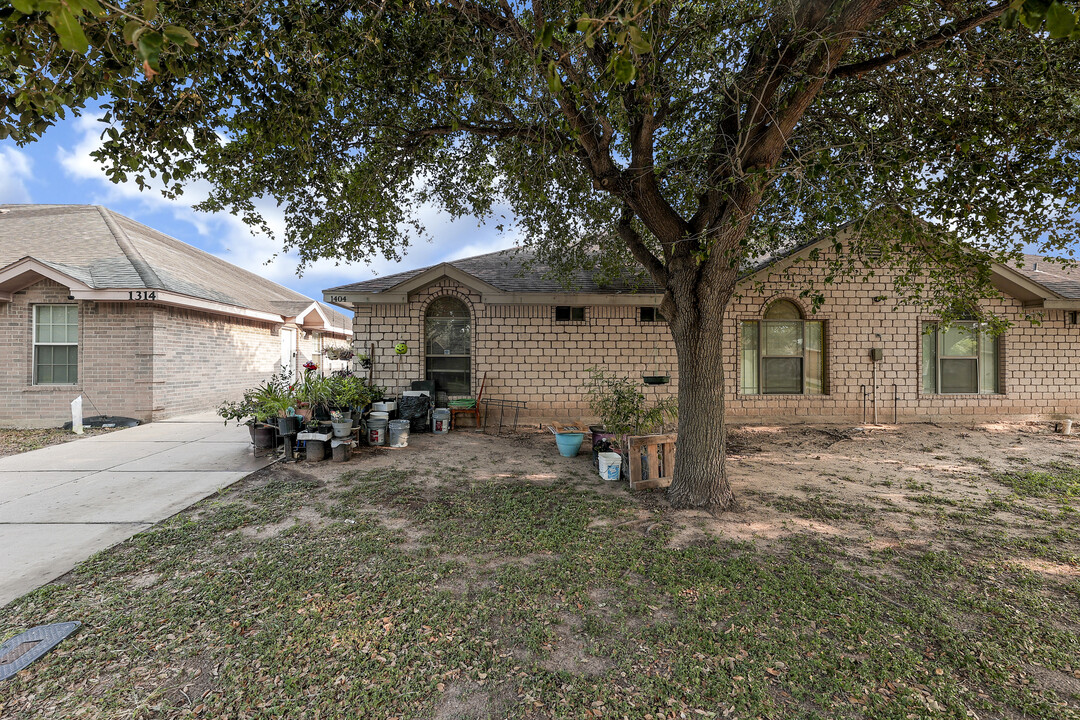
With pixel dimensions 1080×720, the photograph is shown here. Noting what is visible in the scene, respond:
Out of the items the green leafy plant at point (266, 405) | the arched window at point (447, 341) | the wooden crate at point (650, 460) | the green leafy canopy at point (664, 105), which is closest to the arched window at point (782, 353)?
the green leafy canopy at point (664, 105)

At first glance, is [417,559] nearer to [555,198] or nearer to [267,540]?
[267,540]

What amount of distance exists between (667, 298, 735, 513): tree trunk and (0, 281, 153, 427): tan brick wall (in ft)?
38.1

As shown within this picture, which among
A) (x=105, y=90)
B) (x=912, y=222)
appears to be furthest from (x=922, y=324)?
(x=105, y=90)

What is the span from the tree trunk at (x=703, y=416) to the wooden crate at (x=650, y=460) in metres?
0.53

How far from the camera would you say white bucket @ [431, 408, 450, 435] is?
9.09m

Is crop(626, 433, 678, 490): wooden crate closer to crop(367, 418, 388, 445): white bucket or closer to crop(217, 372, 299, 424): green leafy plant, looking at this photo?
crop(367, 418, 388, 445): white bucket

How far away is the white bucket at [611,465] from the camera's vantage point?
5812mm

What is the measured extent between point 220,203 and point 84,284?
4.89 metres

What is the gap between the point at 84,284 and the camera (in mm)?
9008

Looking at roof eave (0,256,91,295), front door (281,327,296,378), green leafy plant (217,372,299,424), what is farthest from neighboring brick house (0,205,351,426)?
green leafy plant (217,372,299,424)

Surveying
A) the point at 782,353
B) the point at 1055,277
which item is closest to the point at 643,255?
the point at 782,353

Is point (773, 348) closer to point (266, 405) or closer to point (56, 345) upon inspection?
point (266, 405)

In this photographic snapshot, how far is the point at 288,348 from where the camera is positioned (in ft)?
55.2

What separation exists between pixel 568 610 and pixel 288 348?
56.9ft
